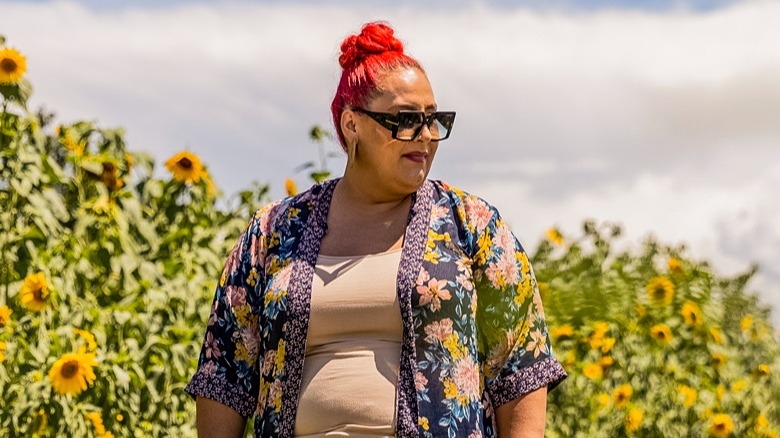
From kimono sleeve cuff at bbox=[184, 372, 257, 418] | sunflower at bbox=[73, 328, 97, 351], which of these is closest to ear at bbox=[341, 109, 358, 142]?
kimono sleeve cuff at bbox=[184, 372, 257, 418]

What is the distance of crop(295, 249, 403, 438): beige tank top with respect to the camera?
271 cm

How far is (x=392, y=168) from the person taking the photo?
2.82m

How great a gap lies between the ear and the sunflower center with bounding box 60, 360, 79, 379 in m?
1.48

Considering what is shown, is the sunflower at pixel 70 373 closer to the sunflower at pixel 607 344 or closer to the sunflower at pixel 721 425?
the sunflower at pixel 607 344

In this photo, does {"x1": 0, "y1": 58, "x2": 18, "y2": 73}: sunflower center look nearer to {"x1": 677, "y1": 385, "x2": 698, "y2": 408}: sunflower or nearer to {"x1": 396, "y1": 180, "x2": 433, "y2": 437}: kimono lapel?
{"x1": 396, "y1": 180, "x2": 433, "y2": 437}: kimono lapel

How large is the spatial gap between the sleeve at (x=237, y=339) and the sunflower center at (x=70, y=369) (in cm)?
111

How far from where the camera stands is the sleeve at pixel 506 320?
2846mm

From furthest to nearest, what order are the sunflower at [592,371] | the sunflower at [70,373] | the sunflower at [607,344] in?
the sunflower at [607,344]
the sunflower at [592,371]
the sunflower at [70,373]

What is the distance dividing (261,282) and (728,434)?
3875mm

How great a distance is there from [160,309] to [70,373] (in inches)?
26.0

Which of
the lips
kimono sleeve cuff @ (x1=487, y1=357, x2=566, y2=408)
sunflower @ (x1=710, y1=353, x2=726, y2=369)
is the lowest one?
kimono sleeve cuff @ (x1=487, y1=357, x2=566, y2=408)

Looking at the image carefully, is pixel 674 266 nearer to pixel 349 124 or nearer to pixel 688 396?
pixel 688 396

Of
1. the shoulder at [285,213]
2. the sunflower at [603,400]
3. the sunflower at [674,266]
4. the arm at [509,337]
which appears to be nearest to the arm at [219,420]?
the shoulder at [285,213]

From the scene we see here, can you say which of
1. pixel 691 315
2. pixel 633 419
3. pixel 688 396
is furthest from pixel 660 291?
pixel 633 419
